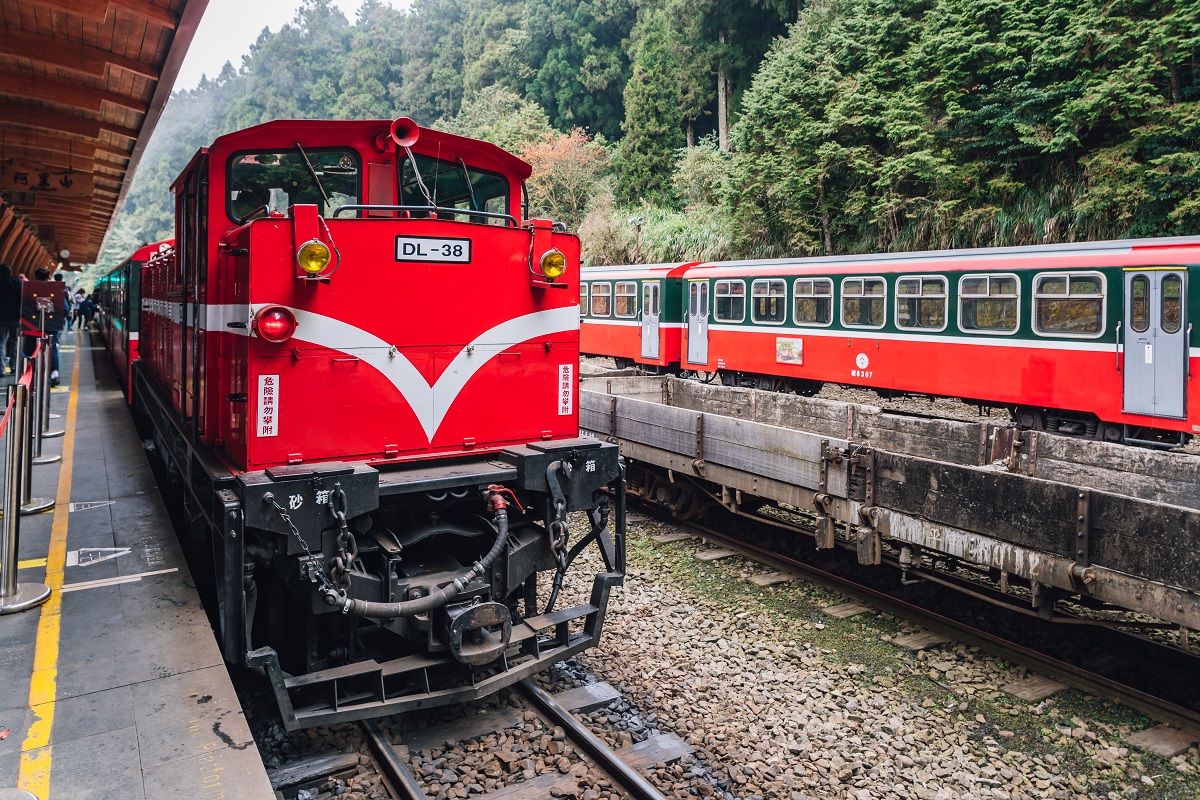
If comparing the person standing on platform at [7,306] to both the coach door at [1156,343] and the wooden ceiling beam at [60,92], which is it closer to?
the wooden ceiling beam at [60,92]

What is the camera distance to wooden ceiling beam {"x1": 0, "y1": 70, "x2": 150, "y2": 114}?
326 inches

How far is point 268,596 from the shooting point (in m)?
5.21

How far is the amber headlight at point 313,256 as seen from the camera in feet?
15.4

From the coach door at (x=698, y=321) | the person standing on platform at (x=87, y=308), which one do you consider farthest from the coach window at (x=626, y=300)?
the person standing on platform at (x=87, y=308)

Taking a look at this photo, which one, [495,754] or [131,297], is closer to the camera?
[495,754]

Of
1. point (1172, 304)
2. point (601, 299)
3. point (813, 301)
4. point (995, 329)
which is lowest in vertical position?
point (995, 329)

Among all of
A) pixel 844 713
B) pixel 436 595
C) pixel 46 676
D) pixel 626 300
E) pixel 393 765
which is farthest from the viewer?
pixel 626 300

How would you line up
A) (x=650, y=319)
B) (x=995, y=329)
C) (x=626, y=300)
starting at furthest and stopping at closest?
(x=626, y=300) → (x=650, y=319) → (x=995, y=329)

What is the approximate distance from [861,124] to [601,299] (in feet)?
29.1

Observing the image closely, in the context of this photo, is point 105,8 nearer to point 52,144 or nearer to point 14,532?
point 14,532

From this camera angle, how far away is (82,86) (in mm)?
8547

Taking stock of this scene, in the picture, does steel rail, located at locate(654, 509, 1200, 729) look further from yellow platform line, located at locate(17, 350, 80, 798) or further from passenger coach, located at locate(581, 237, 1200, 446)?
passenger coach, located at locate(581, 237, 1200, 446)

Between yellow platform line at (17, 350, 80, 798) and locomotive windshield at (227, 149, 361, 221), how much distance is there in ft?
9.10

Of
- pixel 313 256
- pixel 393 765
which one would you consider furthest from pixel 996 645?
pixel 313 256
